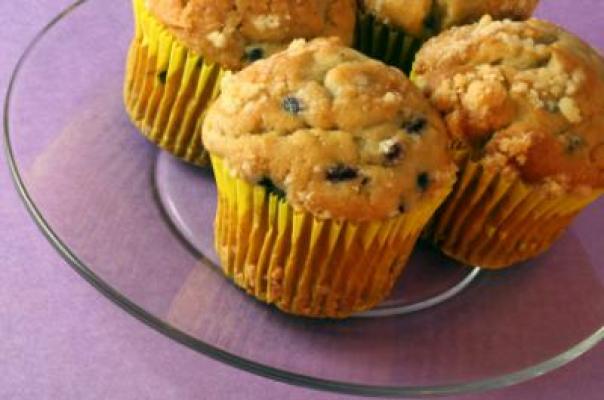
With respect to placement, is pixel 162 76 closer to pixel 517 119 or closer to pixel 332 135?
pixel 332 135

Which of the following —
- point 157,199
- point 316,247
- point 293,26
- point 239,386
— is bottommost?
point 239,386

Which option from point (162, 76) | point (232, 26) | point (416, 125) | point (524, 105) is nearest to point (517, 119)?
point (524, 105)

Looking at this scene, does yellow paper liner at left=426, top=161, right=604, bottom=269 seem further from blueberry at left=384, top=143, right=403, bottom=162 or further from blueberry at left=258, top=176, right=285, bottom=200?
blueberry at left=258, top=176, right=285, bottom=200

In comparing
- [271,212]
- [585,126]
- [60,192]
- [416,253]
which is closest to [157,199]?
[60,192]

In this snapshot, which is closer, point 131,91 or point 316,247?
point 316,247

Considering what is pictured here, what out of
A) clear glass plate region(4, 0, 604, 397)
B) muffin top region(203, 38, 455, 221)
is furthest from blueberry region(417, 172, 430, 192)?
clear glass plate region(4, 0, 604, 397)

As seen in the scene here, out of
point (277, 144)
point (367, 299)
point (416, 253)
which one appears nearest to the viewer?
point (277, 144)

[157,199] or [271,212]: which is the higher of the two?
[271,212]

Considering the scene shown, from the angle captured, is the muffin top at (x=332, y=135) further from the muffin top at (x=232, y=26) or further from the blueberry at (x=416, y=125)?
the muffin top at (x=232, y=26)

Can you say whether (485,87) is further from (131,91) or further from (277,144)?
(131,91)
